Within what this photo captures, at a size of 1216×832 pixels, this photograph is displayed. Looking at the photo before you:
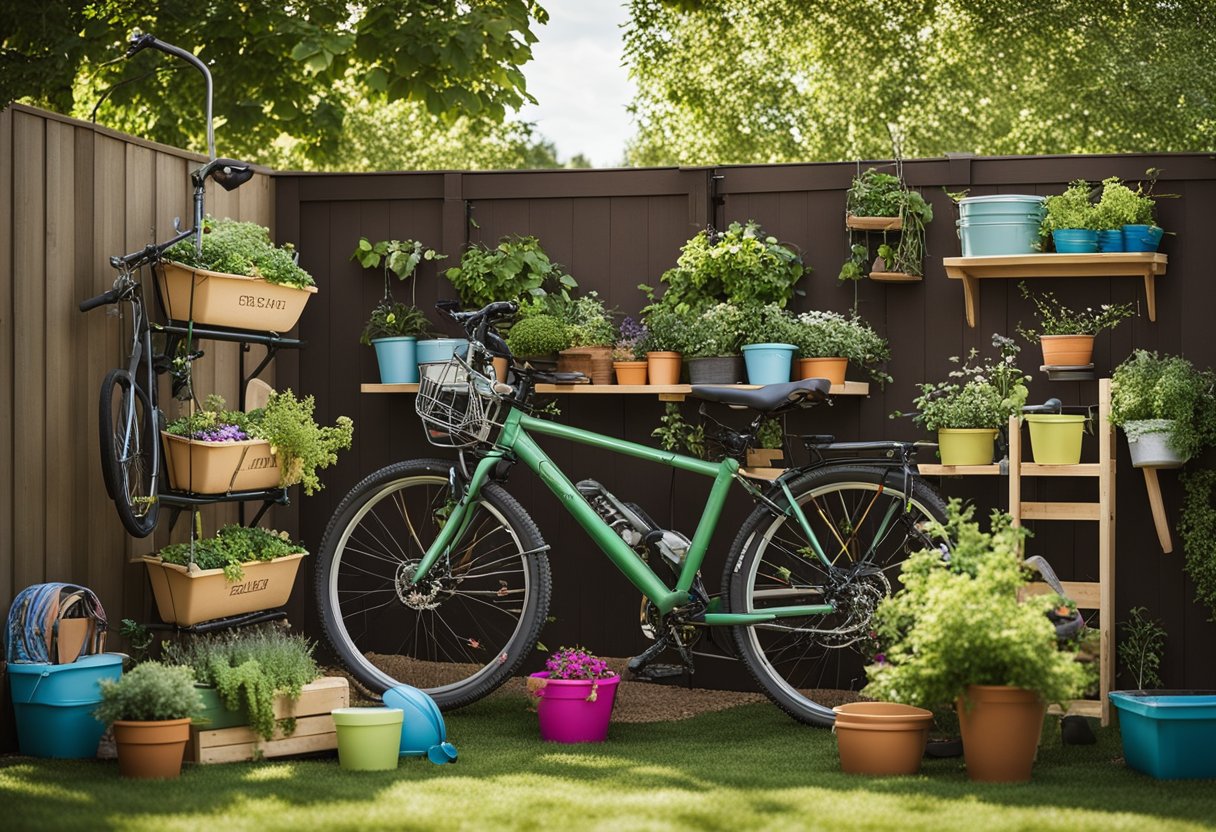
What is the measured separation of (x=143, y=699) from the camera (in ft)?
11.4

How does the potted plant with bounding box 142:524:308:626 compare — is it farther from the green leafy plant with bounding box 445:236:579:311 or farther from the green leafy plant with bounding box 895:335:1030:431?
the green leafy plant with bounding box 895:335:1030:431

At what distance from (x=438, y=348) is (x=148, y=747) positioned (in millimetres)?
1952

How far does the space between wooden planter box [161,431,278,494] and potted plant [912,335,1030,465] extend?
2236mm

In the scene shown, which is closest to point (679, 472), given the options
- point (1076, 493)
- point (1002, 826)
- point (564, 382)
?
point (564, 382)

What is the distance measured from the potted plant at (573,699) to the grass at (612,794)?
0.36 feet

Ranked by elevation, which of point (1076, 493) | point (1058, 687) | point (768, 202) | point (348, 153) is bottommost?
point (1058, 687)

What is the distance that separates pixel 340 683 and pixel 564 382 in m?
1.30

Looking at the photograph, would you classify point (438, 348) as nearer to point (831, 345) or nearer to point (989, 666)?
point (831, 345)

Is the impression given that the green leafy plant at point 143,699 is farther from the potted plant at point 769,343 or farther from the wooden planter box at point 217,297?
the potted plant at point 769,343

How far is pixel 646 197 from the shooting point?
507 cm

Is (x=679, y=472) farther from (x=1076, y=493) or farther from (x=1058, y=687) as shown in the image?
(x=1058, y=687)

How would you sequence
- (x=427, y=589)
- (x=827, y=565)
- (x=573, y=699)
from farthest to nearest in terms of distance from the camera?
(x=427, y=589), (x=827, y=565), (x=573, y=699)

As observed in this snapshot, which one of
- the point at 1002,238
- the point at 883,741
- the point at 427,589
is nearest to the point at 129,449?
the point at 427,589

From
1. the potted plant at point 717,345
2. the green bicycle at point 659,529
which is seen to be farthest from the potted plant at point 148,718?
the potted plant at point 717,345
